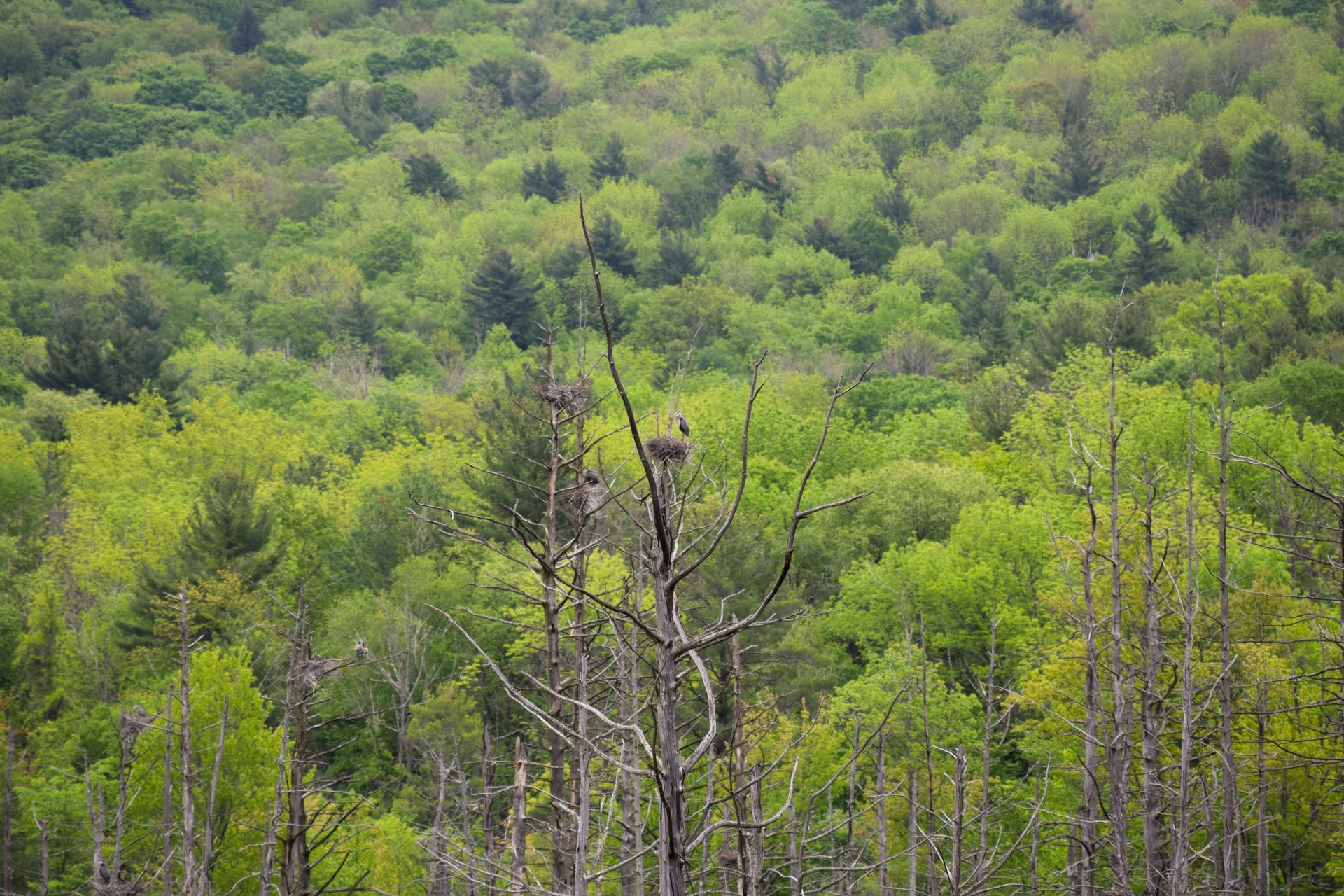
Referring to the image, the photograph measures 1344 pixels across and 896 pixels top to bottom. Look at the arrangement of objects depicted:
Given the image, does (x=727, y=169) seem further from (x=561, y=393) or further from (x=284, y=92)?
(x=561, y=393)

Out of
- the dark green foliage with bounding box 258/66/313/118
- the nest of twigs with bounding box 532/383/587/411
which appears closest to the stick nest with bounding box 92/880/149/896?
the nest of twigs with bounding box 532/383/587/411

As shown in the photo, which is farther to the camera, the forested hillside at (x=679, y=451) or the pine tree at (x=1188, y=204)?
the pine tree at (x=1188, y=204)

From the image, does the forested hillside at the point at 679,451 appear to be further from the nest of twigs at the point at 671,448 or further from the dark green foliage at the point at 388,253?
the dark green foliage at the point at 388,253

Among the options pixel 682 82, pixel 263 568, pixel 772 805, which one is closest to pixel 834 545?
pixel 772 805

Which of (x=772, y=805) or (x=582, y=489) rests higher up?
(x=582, y=489)

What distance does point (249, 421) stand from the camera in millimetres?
50688

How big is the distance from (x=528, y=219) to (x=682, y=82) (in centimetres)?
3461

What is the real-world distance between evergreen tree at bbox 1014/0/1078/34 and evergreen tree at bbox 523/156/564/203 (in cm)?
4829

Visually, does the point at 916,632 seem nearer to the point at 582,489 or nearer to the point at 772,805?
the point at 772,805

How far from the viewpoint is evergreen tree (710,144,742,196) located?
89500 mm

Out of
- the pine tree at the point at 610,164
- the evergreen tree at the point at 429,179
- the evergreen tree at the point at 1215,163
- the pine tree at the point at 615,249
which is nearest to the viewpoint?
→ the pine tree at the point at 615,249

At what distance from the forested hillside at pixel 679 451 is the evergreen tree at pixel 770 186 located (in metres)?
0.40

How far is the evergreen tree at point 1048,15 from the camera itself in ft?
370

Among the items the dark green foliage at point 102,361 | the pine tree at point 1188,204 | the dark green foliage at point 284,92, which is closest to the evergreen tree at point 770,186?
the pine tree at point 1188,204
